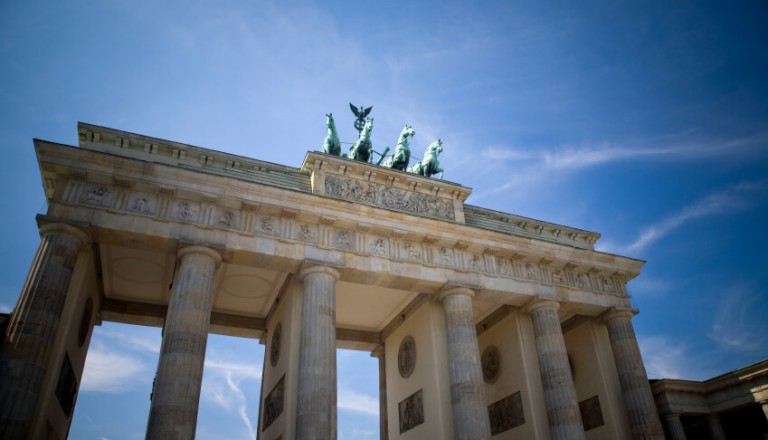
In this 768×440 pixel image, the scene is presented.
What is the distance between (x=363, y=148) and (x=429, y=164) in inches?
124

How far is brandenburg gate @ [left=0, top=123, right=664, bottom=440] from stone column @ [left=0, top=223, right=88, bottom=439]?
0.13 ft

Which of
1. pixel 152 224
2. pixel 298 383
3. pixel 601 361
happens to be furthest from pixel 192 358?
pixel 601 361

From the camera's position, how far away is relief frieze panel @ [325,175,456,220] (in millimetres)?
20203

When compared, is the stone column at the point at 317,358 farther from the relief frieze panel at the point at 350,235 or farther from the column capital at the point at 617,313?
the column capital at the point at 617,313

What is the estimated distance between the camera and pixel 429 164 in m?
23.9

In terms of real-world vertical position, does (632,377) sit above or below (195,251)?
below

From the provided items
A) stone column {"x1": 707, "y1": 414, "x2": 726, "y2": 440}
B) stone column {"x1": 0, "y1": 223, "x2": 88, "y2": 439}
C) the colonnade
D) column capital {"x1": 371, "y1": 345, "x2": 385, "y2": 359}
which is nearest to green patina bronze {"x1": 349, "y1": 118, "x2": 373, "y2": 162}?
the colonnade

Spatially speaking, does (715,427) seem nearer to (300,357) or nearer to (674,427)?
(674,427)

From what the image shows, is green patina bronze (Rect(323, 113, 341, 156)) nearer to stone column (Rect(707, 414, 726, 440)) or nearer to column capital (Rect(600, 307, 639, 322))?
column capital (Rect(600, 307, 639, 322))

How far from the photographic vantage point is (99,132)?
60.7ft

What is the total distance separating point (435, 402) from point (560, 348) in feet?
17.4

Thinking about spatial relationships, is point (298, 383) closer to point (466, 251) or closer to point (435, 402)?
point (435, 402)

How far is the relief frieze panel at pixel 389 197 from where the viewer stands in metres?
20.2

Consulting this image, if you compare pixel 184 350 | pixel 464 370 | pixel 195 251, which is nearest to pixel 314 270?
pixel 195 251
